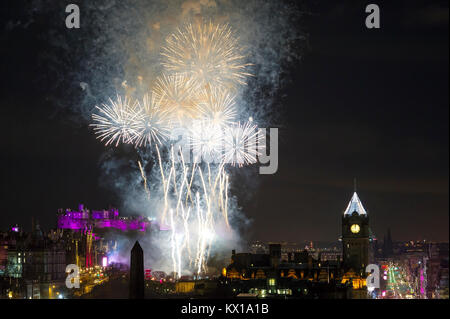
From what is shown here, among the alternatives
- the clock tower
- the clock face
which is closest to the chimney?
the clock tower

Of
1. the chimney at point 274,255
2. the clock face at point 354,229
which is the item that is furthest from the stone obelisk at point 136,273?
the clock face at point 354,229

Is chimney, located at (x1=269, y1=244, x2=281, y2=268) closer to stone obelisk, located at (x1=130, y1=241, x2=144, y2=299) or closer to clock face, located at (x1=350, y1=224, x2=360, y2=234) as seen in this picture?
clock face, located at (x1=350, y1=224, x2=360, y2=234)

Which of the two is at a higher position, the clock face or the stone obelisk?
the clock face

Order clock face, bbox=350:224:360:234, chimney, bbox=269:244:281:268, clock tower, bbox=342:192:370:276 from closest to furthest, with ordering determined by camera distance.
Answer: clock tower, bbox=342:192:370:276 → clock face, bbox=350:224:360:234 → chimney, bbox=269:244:281:268

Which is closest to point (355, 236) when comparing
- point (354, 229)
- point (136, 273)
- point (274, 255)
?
point (354, 229)

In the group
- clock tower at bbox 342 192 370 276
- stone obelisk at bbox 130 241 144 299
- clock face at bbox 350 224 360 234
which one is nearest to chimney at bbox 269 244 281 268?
clock tower at bbox 342 192 370 276

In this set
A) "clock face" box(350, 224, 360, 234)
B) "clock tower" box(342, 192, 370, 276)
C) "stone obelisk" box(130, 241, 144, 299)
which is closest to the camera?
"stone obelisk" box(130, 241, 144, 299)

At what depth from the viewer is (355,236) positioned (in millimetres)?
145625

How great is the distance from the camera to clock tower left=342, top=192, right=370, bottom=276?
14400cm

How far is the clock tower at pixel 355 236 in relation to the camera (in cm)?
14400

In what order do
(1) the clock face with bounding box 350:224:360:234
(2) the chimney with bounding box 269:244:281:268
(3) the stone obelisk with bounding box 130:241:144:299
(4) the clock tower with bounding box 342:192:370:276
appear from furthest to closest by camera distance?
(2) the chimney with bounding box 269:244:281:268, (1) the clock face with bounding box 350:224:360:234, (4) the clock tower with bounding box 342:192:370:276, (3) the stone obelisk with bounding box 130:241:144:299

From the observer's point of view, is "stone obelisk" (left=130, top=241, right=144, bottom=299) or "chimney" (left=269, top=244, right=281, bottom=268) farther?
"chimney" (left=269, top=244, right=281, bottom=268)

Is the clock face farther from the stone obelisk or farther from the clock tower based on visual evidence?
the stone obelisk
